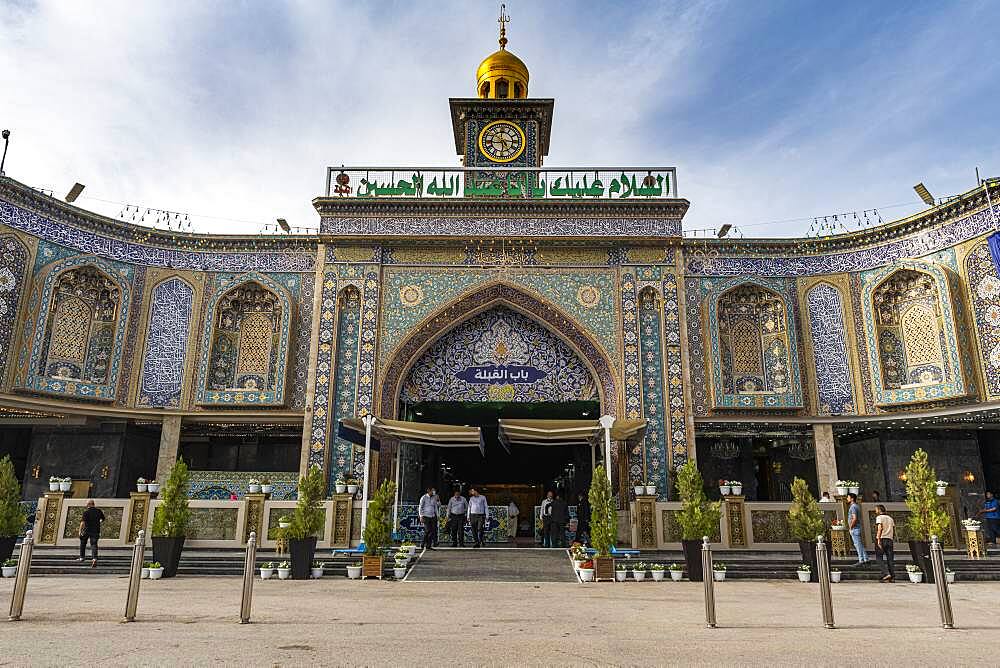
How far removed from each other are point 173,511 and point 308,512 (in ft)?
7.33

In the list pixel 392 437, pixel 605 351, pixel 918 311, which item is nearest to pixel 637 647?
pixel 392 437

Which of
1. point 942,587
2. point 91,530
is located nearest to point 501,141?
point 91,530

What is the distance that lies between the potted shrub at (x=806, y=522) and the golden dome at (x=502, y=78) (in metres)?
16.4

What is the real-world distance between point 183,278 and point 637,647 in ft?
54.9

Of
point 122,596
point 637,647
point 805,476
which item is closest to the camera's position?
point 637,647

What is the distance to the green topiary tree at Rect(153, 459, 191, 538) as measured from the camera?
1145cm

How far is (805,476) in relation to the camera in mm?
21312

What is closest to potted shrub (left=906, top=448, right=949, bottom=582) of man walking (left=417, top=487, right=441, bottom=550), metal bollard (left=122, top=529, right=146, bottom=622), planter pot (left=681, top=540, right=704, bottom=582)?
planter pot (left=681, top=540, right=704, bottom=582)

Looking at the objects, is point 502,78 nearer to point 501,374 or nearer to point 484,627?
point 501,374

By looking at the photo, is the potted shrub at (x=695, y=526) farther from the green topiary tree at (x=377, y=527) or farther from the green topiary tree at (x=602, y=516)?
the green topiary tree at (x=377, y=527)

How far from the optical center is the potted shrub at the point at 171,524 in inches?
447

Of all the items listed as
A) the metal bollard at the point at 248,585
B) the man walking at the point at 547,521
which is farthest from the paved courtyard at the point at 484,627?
the man walking at the point at 547,521

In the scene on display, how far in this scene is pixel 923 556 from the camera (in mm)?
11500

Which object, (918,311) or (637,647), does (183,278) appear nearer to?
(637,647)
